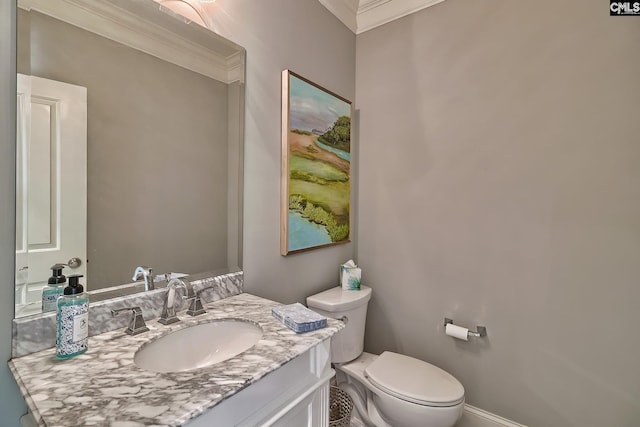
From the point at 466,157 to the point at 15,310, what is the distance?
1922mm

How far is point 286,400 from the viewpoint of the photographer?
0.77m

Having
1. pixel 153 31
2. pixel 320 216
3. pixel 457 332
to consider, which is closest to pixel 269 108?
pixel 153 31

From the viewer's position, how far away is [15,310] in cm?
72

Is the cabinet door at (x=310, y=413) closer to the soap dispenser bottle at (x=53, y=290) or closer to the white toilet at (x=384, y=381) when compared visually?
the white toilet at (x=384, y=381)

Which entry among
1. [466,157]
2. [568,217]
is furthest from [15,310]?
[568,217]

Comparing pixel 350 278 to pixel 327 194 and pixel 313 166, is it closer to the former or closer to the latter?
pixel 327 194

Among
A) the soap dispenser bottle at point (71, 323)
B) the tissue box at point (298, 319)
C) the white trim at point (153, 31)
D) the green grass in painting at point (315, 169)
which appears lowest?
the tissue box at point (298, 319)

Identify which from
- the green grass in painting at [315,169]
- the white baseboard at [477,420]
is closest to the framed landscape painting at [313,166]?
the green grass in painting at [315,169]

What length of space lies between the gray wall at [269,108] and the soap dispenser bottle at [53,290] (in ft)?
2.10

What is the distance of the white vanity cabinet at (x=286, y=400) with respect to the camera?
625 mm

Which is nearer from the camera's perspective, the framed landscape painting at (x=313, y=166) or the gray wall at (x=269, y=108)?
the gray wall at (x=269, y=108)

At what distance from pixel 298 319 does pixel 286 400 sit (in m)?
0.22

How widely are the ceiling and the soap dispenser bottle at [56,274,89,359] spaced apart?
1.88m

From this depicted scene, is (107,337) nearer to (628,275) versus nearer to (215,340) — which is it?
(215,340)
